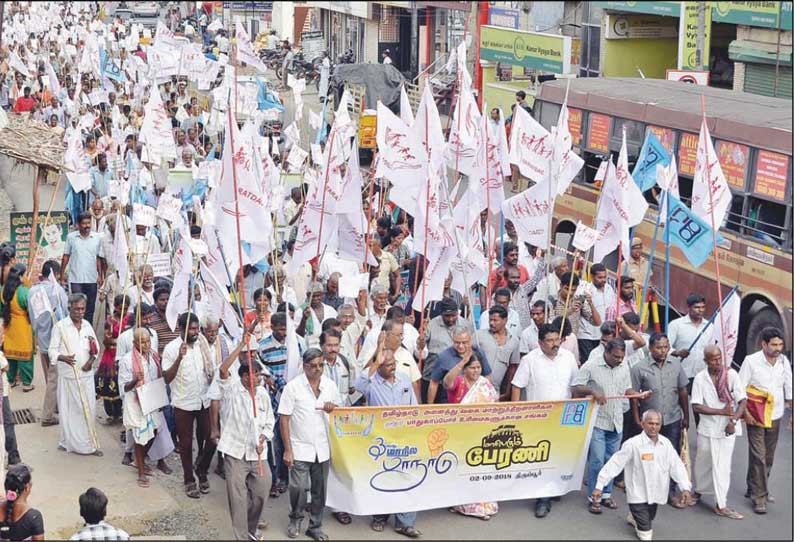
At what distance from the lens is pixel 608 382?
905 centimetres

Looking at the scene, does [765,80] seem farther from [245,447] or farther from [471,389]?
[245,447]

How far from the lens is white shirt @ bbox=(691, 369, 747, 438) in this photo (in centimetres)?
903

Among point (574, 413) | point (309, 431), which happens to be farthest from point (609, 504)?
point (309, 431)

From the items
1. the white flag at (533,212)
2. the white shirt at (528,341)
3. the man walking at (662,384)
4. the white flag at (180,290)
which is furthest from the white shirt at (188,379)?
the white flag at (533,212)

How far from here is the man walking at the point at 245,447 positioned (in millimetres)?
8367

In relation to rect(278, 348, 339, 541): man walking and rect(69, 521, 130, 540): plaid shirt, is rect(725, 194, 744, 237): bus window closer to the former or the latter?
rect(278, 348, 339, 541): man walking

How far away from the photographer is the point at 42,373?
12508mm

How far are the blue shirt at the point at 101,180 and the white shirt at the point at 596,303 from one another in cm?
755

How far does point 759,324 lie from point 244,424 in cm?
619

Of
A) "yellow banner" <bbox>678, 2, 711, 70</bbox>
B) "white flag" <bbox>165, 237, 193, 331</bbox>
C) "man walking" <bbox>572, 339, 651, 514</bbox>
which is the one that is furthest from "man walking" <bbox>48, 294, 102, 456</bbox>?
"yellow banner" <bbox>678, 2, 711, 70</bbox>

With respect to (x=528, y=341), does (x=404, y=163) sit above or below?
above

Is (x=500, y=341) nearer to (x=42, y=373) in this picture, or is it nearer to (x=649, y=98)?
(x=42, y=373)

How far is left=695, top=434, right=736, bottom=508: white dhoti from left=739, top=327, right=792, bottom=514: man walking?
176 mm

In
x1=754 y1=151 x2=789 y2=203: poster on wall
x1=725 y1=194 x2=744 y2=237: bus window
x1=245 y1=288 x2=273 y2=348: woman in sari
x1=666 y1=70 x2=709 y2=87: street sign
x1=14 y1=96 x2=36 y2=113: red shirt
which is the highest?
x1=666 y1=70 x2=709 y2=87: street sign
